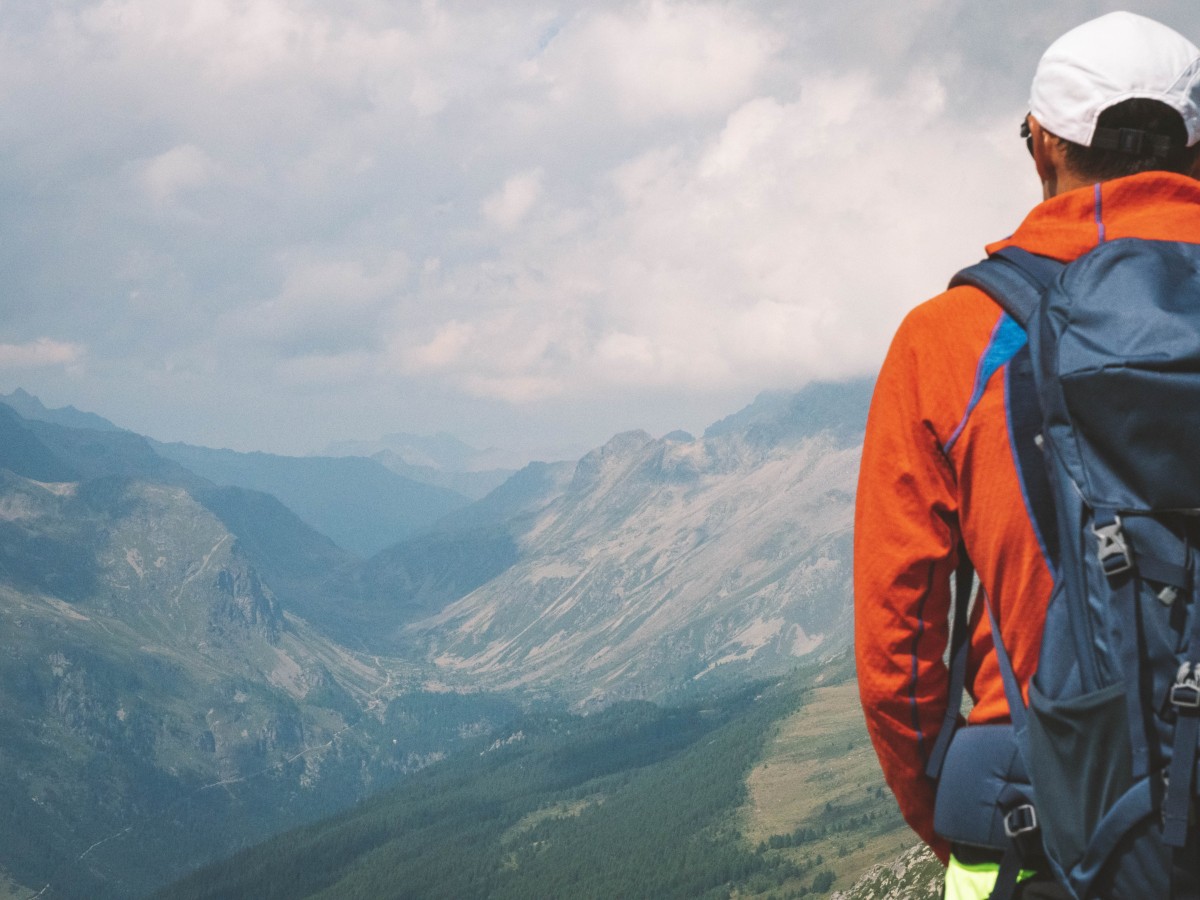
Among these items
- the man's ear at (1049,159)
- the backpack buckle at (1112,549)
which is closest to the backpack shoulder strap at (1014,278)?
the man's ear at (1049,159)

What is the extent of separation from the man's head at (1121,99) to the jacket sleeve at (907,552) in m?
1.31

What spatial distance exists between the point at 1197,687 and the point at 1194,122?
2977mm

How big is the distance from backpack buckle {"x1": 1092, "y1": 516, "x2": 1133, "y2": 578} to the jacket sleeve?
0.88 metres

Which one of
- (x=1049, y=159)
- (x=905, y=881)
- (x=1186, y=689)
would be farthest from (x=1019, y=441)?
(x=905, y=881)

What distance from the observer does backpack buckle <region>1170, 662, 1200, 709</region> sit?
14.7ft

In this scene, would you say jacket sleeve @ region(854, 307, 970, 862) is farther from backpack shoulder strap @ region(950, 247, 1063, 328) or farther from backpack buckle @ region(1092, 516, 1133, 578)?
backpack buckle @ region(1092, 516, 1133, 578)

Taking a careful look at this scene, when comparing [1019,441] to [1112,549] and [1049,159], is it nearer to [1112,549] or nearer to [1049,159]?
[1112,549]

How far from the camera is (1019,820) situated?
5312 millimetres

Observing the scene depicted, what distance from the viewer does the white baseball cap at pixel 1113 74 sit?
5.49 metres

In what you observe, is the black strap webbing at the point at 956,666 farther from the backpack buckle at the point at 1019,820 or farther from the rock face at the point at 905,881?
the rock face at the point at 905,881

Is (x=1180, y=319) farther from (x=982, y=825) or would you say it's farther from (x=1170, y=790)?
(x=982, y=825)

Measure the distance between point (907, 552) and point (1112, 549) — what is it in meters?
1.08

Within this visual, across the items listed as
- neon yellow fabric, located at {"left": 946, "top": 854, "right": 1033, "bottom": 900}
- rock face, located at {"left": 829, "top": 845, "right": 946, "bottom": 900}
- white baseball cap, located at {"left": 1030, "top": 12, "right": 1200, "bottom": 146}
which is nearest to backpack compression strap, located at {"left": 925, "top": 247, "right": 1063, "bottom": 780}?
neon yellow fabric, located at {"left": 946, "top": 854, "right": 1033, "bottom": 900}

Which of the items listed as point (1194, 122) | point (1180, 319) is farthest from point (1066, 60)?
point (1180, 319)
